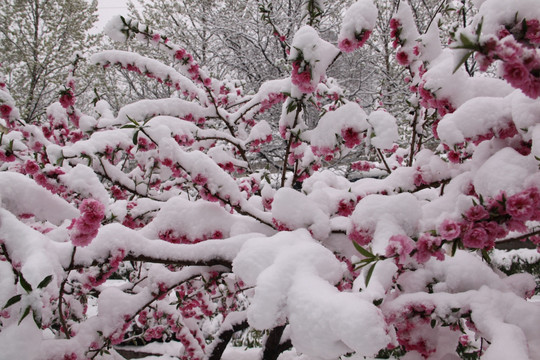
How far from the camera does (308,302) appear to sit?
947 mm

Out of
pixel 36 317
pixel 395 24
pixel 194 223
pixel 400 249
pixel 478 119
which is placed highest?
pixel 395 24

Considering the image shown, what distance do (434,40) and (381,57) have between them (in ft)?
24.9

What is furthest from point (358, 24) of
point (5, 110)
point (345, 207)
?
point (5, 110)

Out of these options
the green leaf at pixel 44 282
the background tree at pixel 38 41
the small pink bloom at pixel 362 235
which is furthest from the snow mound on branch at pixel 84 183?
the background tree at pixel 38 41

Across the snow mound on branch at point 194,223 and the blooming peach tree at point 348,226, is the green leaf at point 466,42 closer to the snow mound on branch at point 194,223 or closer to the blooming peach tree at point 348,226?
the blooming peach tree at point 348,226

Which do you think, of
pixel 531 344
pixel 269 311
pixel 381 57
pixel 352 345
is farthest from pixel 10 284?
pixel 381 57

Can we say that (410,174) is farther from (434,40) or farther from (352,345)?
(352,345)

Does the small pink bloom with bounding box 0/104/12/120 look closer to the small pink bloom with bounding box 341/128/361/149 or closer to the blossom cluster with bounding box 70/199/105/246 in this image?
the blossom cluster with bounding box 70/199/105/246

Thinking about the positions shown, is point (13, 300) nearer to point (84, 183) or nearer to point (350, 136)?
point (84, 183)

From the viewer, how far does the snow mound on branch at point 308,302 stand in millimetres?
838

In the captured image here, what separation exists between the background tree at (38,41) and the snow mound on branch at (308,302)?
1040 centimetres

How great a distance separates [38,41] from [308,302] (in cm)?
1181

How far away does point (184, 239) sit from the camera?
68.0 inches

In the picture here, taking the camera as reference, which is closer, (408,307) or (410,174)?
(408,307)
